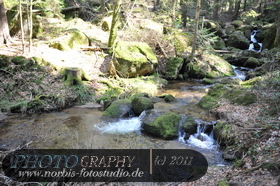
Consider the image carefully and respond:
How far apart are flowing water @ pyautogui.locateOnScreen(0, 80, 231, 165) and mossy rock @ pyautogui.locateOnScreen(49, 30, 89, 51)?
229 inches

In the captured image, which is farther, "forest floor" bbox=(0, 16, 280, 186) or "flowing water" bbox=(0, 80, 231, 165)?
"flowing water" bbox=(0, 80, 231, 165)

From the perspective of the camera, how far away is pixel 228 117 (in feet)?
24.1

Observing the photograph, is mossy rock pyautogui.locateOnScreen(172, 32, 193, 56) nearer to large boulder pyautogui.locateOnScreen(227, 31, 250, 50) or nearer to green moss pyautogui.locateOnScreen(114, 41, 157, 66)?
green moss pyautogui.locateOnScreen(114, 41, 157, 66)

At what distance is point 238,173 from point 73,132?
509 cm

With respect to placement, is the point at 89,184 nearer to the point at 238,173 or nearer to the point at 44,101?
the point at 238,173

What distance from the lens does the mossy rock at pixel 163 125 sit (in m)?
6.88

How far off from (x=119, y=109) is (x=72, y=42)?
761 centimetres

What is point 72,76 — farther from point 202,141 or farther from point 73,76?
point 202,141

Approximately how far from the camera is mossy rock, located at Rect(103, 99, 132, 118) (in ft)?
27.7

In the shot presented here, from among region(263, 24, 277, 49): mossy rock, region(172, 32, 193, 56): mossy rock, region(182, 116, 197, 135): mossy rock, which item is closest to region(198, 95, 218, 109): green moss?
region(182, 116, 197, 135): mossy rock

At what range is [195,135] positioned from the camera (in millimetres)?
7074

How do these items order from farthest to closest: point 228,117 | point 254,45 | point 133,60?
1. point 254,45
2. point 133,60
3. point 228,117

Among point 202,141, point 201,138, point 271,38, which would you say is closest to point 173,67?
point 201,138

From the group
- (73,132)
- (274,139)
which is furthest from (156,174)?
(73,132)
